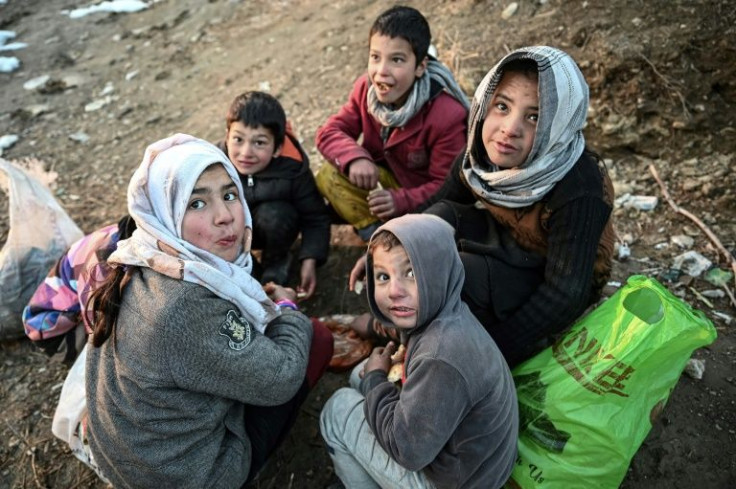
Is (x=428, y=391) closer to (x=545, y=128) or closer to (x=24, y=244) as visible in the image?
(x=545, y=128)

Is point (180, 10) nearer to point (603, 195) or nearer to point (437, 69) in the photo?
point (437, 69)

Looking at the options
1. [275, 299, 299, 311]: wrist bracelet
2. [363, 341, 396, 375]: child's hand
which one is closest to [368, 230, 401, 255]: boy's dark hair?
[363, 341, 396, 375]: child's hand

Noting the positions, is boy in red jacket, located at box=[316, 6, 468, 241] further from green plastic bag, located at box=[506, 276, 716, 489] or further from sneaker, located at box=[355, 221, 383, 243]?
green plastic bag, located at box=[506, 276, 716, 489]

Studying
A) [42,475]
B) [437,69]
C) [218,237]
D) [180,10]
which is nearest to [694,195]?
[437,69]

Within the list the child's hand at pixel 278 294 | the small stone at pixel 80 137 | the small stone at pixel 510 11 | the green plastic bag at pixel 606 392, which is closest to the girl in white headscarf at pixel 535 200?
the green plastic bag at pixel 606 392

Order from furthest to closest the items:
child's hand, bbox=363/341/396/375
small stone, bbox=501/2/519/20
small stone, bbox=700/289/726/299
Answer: small stone, bbox=501/2/519/20, small stone, bbox=700/289/726/299, child's hand, bbox=363/341/396/375

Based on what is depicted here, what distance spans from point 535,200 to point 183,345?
1.48 metres

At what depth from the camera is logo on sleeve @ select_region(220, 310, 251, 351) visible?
5.80 ft

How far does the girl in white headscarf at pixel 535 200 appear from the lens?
201 cm

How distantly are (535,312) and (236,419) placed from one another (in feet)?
4.24

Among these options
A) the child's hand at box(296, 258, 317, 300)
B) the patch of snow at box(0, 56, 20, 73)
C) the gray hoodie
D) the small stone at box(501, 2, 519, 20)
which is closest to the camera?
the gray hoodie

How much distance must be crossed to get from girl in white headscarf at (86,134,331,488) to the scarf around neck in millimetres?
1202

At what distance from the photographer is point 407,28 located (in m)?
2.78

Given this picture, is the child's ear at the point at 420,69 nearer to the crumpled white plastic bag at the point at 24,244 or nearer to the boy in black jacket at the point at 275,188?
the boy in black jacket at the point at 275,188
